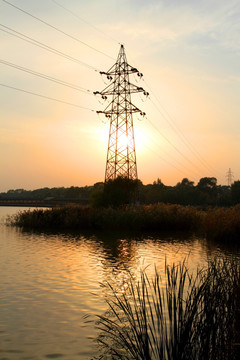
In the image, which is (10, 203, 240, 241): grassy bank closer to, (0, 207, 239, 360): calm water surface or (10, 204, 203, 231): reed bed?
(10, 204, 203, 231): reed bed

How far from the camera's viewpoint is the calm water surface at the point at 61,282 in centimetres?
757

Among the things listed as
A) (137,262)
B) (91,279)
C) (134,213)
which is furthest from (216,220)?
(91,279)

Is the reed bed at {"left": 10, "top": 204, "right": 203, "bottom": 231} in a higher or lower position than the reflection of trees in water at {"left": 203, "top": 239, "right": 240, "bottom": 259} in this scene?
higher

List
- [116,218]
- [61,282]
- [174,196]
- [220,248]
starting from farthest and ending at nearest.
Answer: [174,196] < [116,218] < [220,248] < [61,282]

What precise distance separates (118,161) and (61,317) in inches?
1196

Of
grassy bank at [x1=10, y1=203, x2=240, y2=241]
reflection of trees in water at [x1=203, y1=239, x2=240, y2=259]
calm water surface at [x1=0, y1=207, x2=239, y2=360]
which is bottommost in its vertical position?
reflection of trees in water at [x1=203, y1=239, x2=240, y2=259]

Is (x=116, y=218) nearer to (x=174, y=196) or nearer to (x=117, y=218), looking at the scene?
(x=117, y=218)

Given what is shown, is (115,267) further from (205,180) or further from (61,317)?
(205,180)

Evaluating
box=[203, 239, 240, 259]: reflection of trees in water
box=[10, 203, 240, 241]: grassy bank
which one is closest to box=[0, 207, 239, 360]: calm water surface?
box=[203, 239, 240, 259]: reflection of trees in water

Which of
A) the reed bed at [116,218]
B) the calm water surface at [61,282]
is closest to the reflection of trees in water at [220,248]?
the calm water surface at [61,282]

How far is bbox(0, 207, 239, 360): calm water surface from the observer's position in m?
7.57

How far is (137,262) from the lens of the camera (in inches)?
685

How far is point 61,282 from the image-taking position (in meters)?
12.9

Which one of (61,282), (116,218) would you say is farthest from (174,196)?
(61,282)
